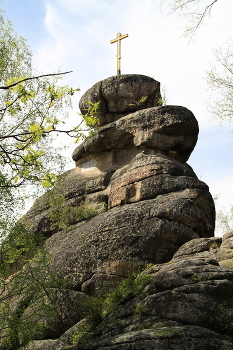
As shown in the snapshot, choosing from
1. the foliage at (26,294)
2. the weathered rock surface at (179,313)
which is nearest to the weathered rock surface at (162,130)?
the foliage at (26,294)

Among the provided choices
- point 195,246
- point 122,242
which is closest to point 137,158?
point 122,242

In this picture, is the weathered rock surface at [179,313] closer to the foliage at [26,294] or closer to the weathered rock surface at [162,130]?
the foliage at [26,294]

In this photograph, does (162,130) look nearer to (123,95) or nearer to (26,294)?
(123,95)

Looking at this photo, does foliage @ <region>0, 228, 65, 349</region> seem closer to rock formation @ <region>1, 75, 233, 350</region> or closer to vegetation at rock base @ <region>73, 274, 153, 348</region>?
rock formation @ <region>1, 75, 233, 350</region>

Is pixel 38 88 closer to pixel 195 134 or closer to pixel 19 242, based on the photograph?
pixel 19 242

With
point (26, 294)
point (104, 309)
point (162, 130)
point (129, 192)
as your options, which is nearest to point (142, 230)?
point (129, 192)

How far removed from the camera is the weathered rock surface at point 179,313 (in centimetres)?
1065

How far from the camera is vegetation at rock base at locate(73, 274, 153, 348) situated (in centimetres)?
1314

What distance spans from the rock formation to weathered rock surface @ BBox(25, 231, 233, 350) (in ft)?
0.09

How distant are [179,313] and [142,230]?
5590 mm

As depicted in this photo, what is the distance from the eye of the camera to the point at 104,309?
14.2 m

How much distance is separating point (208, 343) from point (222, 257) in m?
4.33

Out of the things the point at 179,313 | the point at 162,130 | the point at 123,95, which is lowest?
the point at 179,313

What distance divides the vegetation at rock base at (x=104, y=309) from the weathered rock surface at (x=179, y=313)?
12cm
